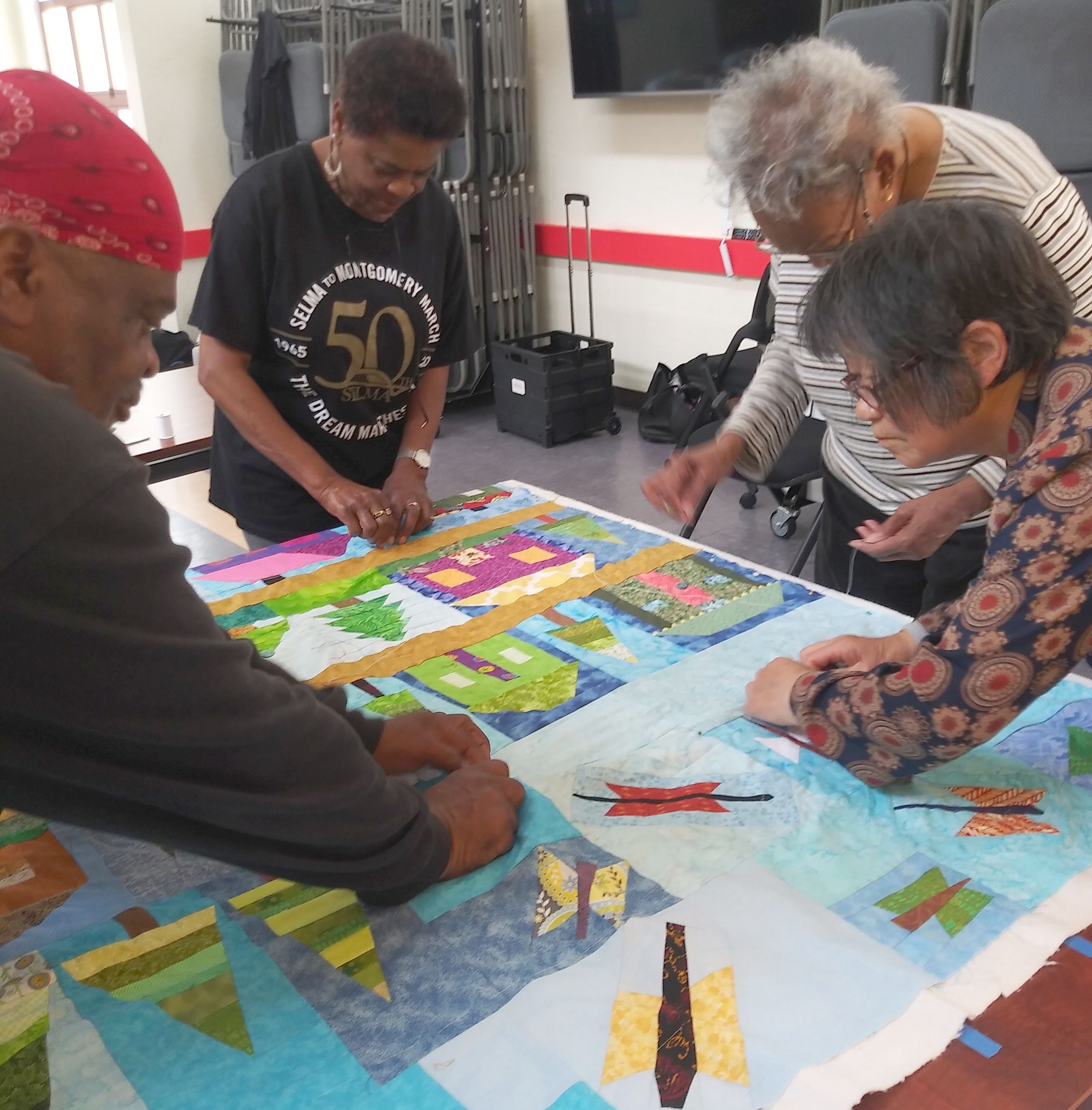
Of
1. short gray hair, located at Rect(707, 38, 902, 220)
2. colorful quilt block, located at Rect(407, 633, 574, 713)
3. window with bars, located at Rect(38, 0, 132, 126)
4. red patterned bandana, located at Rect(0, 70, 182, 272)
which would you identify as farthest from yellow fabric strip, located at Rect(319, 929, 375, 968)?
window with bars, located at Rect(38, 0, 132, 126)

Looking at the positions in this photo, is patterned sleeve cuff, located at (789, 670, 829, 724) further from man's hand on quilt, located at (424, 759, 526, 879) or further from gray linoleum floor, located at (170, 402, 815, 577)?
gray linoleum floor, located at (170, 402, 815, 577)

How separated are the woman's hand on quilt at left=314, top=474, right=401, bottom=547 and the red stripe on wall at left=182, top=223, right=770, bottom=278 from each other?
8.78 feet

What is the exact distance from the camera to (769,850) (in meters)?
1.01

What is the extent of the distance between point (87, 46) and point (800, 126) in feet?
21.9

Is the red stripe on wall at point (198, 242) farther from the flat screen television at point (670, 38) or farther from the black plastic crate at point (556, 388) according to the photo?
the flat screen television at point (670, 38)

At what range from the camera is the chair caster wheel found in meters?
3.65

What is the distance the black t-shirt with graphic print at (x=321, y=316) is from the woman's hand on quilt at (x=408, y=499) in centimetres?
9

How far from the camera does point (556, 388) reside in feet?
15.5

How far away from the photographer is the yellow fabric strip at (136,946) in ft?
2.95

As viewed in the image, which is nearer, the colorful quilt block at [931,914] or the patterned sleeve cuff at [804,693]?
the colorful quilt block at [931,914]

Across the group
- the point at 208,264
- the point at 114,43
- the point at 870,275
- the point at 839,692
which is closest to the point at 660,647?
the point at 839,692

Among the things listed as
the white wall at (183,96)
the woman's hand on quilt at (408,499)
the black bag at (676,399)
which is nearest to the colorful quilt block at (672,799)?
the woman's hand on quilt at (408,499)

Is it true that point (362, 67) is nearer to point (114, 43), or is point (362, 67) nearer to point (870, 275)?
point (870, 275)

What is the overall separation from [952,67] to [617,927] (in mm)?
3101
